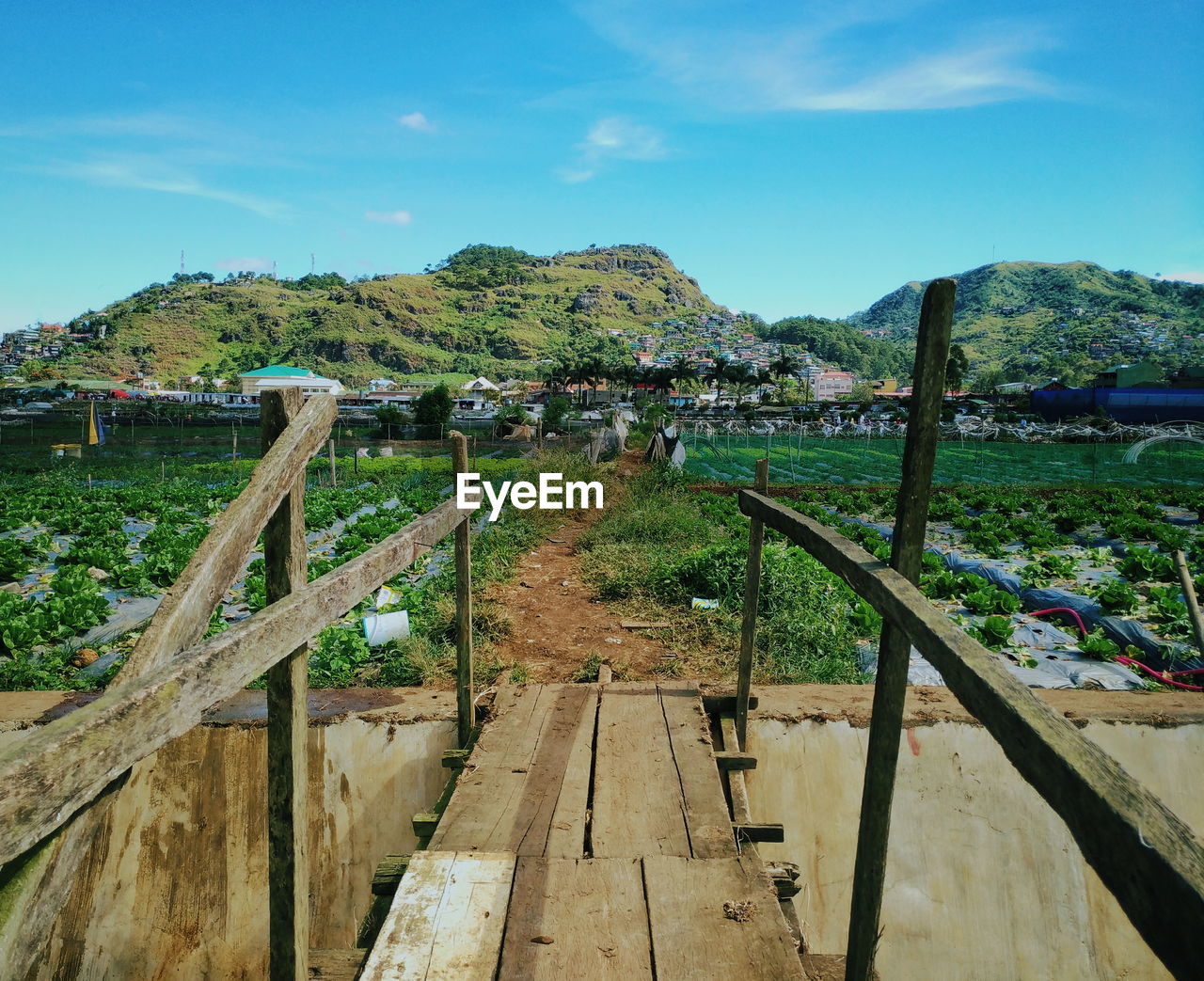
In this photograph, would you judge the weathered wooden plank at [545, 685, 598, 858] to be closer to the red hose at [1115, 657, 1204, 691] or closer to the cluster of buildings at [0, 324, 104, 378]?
the red hose at [1115, 657, 1204, 691]

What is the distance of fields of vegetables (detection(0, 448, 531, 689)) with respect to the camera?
5.60 meters

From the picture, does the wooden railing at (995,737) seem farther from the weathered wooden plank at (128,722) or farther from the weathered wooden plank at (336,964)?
the weathered wooden plank at (336,964)

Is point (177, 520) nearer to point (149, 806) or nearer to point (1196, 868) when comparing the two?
point (149, 806)

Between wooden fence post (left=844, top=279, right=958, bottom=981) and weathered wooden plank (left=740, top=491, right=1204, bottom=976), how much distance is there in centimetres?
51

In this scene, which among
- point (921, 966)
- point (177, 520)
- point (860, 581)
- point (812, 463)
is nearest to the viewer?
point (860, 581)

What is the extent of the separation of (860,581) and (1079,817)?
1.16 meters

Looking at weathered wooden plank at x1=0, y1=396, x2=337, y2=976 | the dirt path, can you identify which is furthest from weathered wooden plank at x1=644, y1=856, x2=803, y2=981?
the dirt path

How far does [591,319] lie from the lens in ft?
574

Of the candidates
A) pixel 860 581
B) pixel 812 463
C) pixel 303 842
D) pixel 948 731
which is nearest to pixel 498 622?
pixel 948 731

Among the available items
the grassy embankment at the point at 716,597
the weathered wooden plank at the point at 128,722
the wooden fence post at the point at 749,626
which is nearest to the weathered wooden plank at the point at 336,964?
the weathered wooden plank at the point at 128,722

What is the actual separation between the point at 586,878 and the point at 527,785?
720mm

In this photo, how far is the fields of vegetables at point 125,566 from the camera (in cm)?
560

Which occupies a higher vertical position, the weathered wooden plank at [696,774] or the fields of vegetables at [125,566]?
the weathered wooden plank at [696,774]

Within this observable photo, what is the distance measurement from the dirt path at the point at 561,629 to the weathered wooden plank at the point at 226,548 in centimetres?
350
